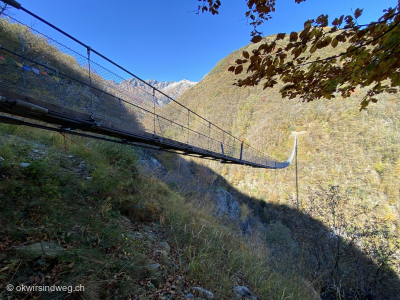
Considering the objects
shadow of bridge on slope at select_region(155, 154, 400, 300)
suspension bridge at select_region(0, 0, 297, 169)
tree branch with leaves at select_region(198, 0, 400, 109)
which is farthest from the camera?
shadow of bridge on slope at select_region(155, 154, 400, 300)

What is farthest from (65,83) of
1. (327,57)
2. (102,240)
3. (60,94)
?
(327,57)

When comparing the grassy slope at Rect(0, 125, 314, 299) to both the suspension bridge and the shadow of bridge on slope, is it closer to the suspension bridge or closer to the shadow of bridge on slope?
the suspension bridge

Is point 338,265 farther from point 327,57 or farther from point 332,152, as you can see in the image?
point 332,152

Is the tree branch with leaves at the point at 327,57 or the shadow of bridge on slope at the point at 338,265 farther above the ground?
the tree branch with leaves at the point at 327,57

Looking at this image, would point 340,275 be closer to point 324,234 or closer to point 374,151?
point 324,234

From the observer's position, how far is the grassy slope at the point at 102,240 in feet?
3.54

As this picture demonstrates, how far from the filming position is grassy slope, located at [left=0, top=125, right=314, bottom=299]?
1079 millimetres

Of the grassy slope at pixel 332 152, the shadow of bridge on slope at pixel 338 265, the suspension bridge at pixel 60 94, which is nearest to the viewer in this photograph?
the suspension bridge at pixel 60 94

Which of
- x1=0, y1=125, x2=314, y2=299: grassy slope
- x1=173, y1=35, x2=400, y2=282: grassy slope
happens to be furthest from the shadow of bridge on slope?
x1=0, y1=125, x2=314, y2=299: grassy slope

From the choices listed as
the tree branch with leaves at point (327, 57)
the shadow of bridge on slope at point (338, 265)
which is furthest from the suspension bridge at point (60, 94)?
the shadow of bridge on slope at point (338, 265)

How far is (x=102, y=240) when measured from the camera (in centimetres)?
149

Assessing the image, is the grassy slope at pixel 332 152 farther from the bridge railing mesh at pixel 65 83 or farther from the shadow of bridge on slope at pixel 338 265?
the bridge railing mesh at pixel 65 83

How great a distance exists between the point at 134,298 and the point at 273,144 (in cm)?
2114

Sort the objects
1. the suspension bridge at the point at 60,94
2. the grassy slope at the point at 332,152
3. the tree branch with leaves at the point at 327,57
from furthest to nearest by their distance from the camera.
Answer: the grassy slope at the point at 332,152 → the suspension bridge at the point at 60,94 → the tree branch with leaves at the point at 327,57
